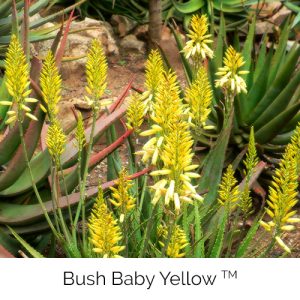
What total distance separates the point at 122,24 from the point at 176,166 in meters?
5.10

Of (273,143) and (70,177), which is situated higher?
(273,143)

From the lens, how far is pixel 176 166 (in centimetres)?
126

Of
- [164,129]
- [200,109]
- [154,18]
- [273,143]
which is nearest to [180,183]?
[164,129]

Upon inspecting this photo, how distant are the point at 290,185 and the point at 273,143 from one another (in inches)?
86.4

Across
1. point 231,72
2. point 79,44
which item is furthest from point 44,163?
point 79,44

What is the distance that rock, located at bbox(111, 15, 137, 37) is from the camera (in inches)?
244

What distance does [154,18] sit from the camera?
5625mm

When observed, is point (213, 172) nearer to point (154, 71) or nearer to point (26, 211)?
point (26, 211)

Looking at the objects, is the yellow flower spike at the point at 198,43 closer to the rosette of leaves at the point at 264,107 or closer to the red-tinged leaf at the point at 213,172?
the red-tinged leaf at the point at 213,172

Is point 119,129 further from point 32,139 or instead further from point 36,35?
point 32,139

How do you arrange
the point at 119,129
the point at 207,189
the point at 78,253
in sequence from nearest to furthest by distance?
the point at 78,253
the point at 207,189
the point at 119,129

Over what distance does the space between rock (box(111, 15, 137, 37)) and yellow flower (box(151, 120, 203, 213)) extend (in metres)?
4.95

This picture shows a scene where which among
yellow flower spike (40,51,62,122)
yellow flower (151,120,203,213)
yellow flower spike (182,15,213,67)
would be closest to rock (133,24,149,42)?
yellow flower spike (182,15,213,67)

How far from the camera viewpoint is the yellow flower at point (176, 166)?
125cm
